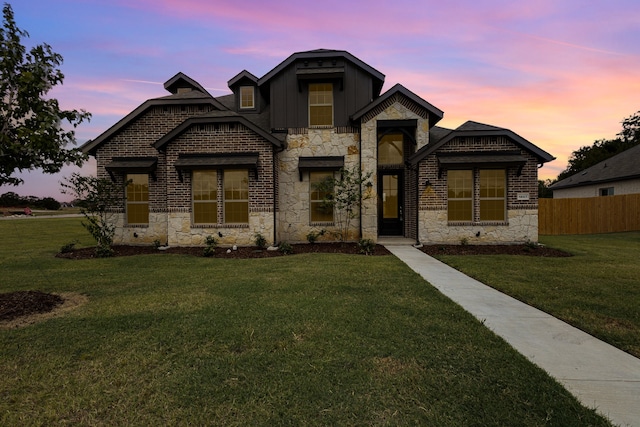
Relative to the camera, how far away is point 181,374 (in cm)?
306

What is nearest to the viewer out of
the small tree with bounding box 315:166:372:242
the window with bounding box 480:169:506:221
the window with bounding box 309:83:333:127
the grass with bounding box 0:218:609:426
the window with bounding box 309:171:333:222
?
the grass with bounding box 0:218:609:426

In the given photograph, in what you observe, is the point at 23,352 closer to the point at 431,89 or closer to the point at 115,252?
the point at 115,252

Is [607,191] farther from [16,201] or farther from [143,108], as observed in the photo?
[16,201]

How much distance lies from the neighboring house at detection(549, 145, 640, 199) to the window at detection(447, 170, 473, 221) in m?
18.7

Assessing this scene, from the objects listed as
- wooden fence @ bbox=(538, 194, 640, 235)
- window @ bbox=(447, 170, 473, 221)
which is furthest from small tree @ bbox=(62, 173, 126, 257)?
wooden fence @ bbox=(538, 194, 640, 235)

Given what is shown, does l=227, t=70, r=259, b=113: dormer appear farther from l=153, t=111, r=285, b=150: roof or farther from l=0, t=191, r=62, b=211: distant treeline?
l=0, t=191, r=62, b=211: distant treeline

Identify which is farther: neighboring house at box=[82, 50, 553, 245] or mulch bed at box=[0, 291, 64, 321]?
neighboring house at box=[82, 50, 553, 245]

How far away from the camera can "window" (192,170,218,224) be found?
12.2 m

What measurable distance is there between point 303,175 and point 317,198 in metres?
1.14

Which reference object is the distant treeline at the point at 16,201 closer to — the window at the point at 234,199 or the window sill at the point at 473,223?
the window at the point at 234,199

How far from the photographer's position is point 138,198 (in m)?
13.1

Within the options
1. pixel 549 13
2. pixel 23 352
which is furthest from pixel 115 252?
pixel 549 13

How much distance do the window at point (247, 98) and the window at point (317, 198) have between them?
548cm

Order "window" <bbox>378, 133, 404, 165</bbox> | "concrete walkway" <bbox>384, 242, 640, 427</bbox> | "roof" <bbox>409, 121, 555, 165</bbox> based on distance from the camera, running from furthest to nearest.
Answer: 1. "window" <bbox>378, 133, 404, 165</bbox>
2. "roof" <bbox>409, 121, 555, 165</bbox>
3. "concrete walkway" <bbox>384, 242, 640, 427</bbox>
